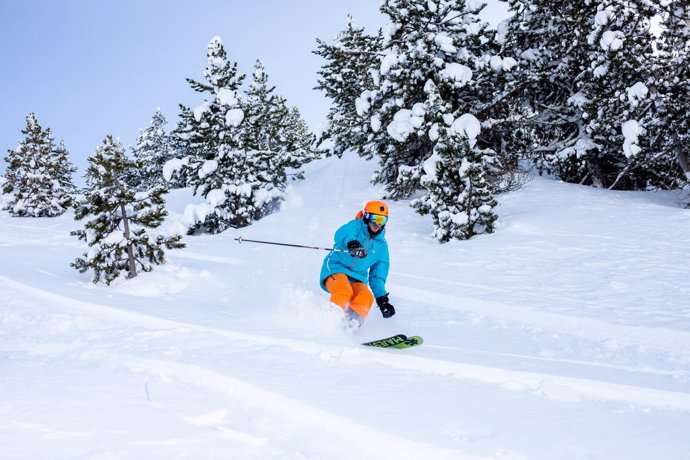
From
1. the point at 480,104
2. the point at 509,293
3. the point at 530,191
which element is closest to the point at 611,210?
the point at 530,191

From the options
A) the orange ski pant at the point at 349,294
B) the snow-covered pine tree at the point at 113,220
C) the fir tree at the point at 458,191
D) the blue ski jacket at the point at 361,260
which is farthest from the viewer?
the fir tree at the point at 458,191

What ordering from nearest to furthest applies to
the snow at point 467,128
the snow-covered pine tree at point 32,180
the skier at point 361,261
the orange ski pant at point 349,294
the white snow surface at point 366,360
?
A: the white snow surface at point 366,360 < the orange ski pant at point 349,294 < the skier at point 361,261 < the snow at point 467,128 < the snow-covered pine tree at point 32,180

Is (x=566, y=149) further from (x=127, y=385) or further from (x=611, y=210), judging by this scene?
(x=127, y=385)

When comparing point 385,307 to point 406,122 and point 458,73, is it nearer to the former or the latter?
point 406,122

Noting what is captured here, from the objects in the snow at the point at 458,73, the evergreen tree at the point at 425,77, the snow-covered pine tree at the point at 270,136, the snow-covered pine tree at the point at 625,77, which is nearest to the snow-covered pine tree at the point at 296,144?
the snow-covered pine tree at the point at 270,136

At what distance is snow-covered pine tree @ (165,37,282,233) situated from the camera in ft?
64.7

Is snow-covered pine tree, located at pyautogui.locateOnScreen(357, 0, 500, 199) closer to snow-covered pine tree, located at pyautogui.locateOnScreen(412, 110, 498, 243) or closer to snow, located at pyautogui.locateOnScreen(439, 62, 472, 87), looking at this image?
→ snow, located at pyautogui.locateOnScreen(439, 62, 472, 87)

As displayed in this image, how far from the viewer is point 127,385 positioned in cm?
344

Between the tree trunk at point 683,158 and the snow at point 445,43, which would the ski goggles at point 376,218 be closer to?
the snow at point 445,43

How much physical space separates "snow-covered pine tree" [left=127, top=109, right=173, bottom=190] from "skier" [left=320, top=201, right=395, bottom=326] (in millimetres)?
38025

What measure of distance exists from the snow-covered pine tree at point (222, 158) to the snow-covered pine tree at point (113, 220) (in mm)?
10387

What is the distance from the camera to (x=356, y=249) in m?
6.44

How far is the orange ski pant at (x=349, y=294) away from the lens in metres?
6.18

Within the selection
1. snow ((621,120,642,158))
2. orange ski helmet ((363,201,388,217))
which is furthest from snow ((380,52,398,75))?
orange ski helmet ((363,201,388,217))
